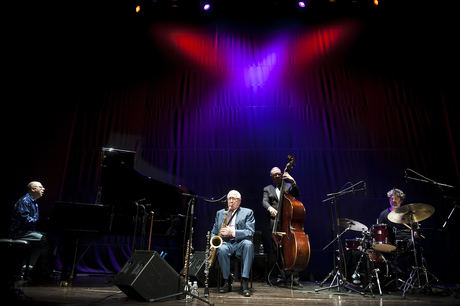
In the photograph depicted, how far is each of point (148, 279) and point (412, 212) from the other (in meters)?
3.59

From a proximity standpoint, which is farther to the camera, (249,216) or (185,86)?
(185,86)

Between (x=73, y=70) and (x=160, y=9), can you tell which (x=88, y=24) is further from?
(x=160, y=9)

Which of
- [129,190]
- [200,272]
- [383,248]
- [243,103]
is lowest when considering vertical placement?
[200,272]

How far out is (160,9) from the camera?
26.9 ft

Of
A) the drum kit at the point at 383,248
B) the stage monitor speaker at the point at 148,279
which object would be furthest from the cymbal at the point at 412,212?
the stage monitor speaker at the point at 148,279

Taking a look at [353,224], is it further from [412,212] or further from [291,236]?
[291,236]

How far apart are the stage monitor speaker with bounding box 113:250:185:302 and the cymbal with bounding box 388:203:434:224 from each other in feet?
10.2

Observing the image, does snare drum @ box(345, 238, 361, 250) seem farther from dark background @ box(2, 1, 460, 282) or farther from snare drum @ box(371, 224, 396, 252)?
dark background @ box(2, 1, 460, 282)

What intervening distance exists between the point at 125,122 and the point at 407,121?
20.6 feet

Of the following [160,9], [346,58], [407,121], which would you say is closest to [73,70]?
[160,9]

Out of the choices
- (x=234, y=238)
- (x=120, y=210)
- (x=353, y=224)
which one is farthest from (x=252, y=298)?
(x=120, y=210)

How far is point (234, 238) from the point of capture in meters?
4.57

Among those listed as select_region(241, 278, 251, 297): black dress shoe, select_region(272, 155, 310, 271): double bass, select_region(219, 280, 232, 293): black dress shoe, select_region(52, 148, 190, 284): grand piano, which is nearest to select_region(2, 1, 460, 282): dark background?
select_region(52, 148, 190, 284): grand piano

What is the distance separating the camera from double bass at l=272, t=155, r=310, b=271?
4348 mm
